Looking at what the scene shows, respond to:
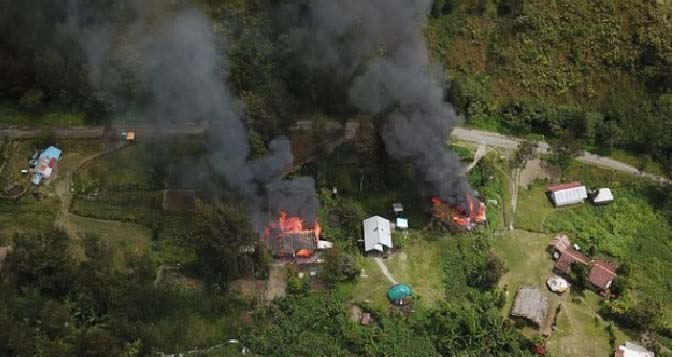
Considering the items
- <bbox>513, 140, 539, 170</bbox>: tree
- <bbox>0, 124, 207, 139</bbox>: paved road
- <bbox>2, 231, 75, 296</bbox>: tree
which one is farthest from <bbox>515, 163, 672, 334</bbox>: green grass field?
<bbox>2, 231, 75, 296</bbox>: tree

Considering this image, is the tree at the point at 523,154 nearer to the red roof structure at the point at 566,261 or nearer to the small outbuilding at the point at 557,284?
the red roof structure at the point at 566,261

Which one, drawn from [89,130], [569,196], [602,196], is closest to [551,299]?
[569,196]

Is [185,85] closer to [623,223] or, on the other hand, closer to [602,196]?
[602,196]

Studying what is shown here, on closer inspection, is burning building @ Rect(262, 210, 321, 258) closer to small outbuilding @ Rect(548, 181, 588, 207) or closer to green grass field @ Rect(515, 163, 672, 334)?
green grass field @ Rect(515, 163, 672, 334)

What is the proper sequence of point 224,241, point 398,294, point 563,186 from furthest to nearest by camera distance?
point 563,186 → point 398,294 → point 224,241

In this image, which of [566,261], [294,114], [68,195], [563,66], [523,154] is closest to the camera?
[566,261]

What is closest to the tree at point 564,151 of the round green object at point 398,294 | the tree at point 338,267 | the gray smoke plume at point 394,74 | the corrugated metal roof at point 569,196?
the corrugated metal roof at point 569,196
